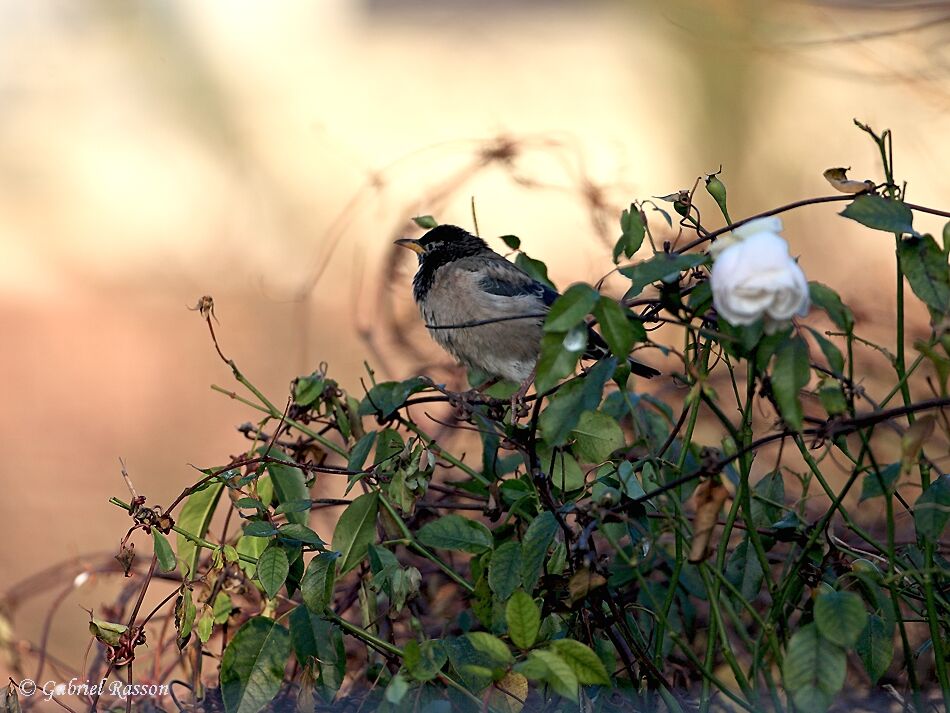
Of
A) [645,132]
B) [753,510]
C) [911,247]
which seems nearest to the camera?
[911,247]

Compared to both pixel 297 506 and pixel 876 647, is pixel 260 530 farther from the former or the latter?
pixel 876 647

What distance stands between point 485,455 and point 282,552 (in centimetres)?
74

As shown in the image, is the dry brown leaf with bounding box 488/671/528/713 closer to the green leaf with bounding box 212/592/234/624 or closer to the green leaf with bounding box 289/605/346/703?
the green leaf with bounding box 289/605/346/703

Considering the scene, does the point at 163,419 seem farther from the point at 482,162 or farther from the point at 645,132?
the point at 645,132

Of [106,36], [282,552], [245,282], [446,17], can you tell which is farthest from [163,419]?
[282,552]

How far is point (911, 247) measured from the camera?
153cm

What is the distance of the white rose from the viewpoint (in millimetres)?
1311

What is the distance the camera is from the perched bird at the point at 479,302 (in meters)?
3.40

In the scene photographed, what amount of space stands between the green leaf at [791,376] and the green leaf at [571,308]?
0.26 meters

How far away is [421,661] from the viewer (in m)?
1.63

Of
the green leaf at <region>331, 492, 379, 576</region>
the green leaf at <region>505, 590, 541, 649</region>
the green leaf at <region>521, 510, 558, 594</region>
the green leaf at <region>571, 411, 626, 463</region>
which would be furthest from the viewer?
the green leaf at <region>571, 411, 626, 463</region>

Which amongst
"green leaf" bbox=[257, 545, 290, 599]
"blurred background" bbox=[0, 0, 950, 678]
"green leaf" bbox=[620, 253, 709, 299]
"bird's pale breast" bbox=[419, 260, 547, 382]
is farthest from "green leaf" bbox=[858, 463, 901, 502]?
"blurred background" bbox=[0, 0, 950, 678]

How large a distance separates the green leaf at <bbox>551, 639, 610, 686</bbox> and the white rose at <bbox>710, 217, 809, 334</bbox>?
517mm

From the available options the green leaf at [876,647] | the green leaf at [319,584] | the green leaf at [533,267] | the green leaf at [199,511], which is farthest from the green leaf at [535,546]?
the green leaf at [533,267]
